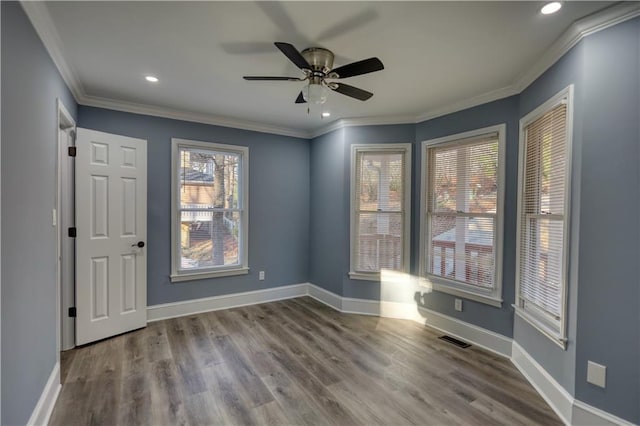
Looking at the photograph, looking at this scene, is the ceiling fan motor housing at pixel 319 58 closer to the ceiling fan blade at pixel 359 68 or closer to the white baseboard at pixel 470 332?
the ceiling fan blade at pixel 359 68

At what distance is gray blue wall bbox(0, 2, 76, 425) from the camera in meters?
1.45

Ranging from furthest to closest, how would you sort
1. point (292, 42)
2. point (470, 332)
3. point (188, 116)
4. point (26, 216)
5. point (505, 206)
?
point (188, 116), point (470, 332), point (505, 206), point (292, 42), point (26, 216)

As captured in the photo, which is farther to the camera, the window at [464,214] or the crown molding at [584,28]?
the window at [464,214]

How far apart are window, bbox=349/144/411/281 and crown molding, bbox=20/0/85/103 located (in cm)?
298

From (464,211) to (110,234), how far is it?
384cm

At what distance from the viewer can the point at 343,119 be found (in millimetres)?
3938

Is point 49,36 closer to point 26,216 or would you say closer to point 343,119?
point 26,216

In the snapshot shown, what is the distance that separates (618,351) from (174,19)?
11.1 feet

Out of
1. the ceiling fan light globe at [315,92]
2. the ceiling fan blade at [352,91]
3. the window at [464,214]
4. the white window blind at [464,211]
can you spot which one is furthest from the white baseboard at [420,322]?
the ceiling fan light globe at [315,92]

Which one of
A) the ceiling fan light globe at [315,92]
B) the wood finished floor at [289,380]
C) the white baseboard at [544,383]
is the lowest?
the wood finished floor at [289,380]

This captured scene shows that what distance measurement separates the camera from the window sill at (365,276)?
386 centimetres

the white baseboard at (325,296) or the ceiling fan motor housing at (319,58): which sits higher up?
the ceiling fan motor housing at (319,58)

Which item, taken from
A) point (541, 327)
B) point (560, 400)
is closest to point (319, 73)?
point (541, 327)

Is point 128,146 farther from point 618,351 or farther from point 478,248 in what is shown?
point 618,351
